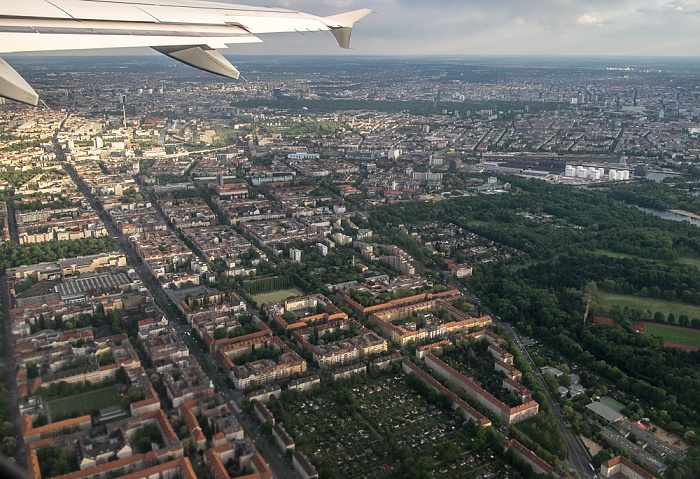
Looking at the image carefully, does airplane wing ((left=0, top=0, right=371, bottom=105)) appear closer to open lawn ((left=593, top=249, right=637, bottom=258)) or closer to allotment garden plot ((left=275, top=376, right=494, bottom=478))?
allotment garden plot ((left=275, top=376, right=494, bottom=478))

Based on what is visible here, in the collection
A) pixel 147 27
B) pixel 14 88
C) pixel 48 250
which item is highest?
pixel 147 27

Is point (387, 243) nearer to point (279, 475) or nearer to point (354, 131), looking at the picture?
point (279, 475)

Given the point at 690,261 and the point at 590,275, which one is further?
the point at 690,261

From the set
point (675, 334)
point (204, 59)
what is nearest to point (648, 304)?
point (675, 334)

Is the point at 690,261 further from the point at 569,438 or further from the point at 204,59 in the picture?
the point at 204,59

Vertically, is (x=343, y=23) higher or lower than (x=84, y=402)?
higher

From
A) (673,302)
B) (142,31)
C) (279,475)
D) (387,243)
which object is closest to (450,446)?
(279,475)

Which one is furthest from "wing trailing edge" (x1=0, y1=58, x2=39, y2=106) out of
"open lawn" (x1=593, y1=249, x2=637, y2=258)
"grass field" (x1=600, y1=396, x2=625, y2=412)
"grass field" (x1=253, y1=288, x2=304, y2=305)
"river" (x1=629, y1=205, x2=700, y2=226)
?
"river" (x1=629, y1=205, x2=700, y2=226)
